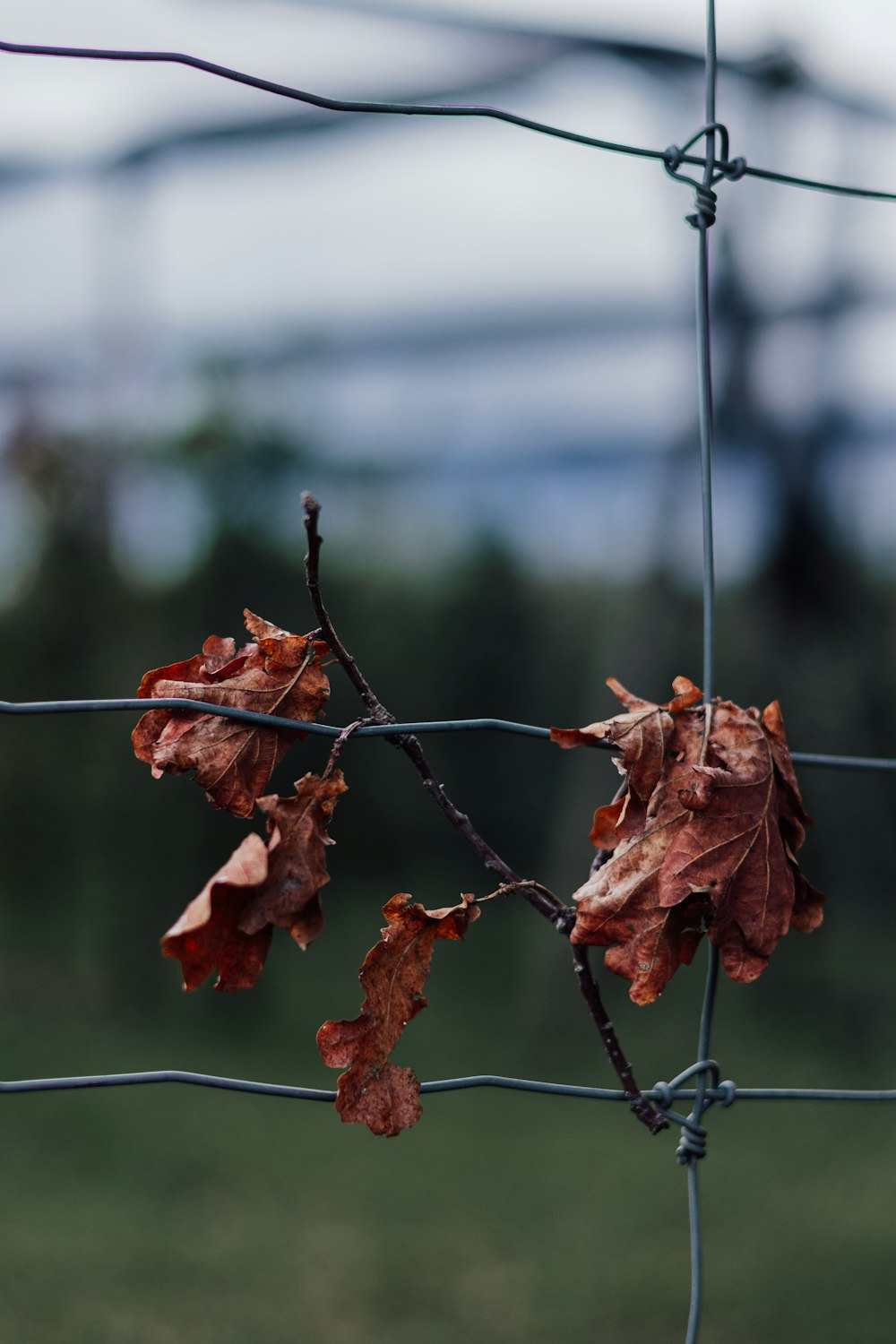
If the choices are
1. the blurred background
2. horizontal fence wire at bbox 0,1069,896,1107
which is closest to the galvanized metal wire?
horizontal fence wire at bbox 0,1069,896,1107

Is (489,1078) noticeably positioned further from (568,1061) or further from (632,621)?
(632,621)

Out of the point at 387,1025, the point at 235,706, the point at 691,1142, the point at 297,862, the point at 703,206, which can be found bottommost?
the point at 691,1142

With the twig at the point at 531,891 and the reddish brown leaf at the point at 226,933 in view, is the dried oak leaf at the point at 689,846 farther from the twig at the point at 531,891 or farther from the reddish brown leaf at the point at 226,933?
the reddish brown leaf at the point at 226,933

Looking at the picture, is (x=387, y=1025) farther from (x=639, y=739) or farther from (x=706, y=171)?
(x=706, y=171)

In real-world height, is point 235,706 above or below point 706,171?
below

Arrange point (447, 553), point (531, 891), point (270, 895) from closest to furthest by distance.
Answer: point (270, 895) → point (531, 891) → point (447, 553)

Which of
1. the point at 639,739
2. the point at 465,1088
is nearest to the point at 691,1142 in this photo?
the point at 465,1088

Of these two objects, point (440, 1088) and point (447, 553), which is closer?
point (440, 1088)
